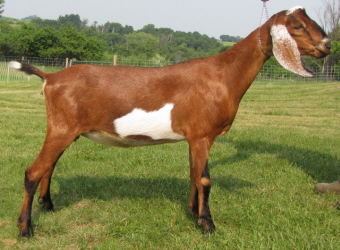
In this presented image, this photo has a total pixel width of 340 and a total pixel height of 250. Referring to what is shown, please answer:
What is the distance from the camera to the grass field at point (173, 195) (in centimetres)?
402

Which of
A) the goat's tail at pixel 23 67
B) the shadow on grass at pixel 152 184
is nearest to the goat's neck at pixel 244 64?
the shadow on grass at pixel 152 184

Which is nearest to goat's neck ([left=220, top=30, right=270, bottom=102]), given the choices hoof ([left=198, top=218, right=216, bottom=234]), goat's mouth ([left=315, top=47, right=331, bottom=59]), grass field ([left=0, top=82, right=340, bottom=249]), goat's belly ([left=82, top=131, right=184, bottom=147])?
goat's mouth ([left=315, top=47, right=331, bottom=59])

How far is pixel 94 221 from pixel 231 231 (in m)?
1.60

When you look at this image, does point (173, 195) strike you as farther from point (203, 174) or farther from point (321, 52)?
point (321, 52)

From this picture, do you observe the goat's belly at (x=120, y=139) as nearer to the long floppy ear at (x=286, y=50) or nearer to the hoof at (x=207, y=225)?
the hoof at (x=207, y=225)

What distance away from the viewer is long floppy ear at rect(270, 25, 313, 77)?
152 inches

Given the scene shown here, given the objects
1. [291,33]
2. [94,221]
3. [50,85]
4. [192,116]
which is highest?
[291,33]

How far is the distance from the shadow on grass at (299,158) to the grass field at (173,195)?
0.06 feet

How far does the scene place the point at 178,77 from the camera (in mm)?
4168

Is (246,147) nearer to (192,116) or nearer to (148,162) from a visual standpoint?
(148,162)

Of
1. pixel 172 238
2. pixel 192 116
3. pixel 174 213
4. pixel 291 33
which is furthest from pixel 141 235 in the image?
pixel 291 33

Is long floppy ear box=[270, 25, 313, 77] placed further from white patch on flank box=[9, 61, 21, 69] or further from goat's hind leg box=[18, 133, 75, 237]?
white patch on flank box=[9, 61, 21, 69]

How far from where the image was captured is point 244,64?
417cm

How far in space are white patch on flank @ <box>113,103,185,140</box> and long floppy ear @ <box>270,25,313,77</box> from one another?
4.08 feet
